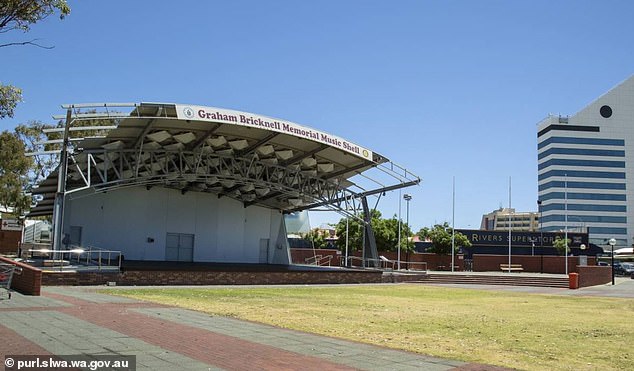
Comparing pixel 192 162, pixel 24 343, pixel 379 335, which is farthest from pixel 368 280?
pixel 24 343

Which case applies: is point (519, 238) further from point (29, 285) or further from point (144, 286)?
point (29, 285)

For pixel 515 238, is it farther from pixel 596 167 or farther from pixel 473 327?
pixel 596 167

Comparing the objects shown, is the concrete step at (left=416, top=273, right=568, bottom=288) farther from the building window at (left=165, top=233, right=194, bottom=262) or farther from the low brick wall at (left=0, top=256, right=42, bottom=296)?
the low brick wall at (left=0, top=256, right=42, bottom=296)

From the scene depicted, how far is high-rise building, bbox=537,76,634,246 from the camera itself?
5832 inches

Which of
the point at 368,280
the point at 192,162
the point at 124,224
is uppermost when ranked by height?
the point at 192,162

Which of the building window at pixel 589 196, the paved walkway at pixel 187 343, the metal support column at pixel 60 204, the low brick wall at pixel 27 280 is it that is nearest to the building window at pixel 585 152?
the building window at pixel 589 196

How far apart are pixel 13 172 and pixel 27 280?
121 feet

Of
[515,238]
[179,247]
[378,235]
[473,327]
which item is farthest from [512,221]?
[473,327]

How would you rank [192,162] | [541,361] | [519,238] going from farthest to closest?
1. [519,238]
2. [192,162]
3. [541,361]

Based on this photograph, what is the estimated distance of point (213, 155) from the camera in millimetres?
33844

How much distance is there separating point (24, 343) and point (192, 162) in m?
26.0

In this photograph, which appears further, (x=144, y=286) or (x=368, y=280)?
(x=368, y=280)

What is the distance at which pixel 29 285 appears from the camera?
53.9 feet

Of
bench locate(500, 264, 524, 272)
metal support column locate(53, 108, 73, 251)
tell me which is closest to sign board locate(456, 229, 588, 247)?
bench locate(500, 264, 524, 272)
